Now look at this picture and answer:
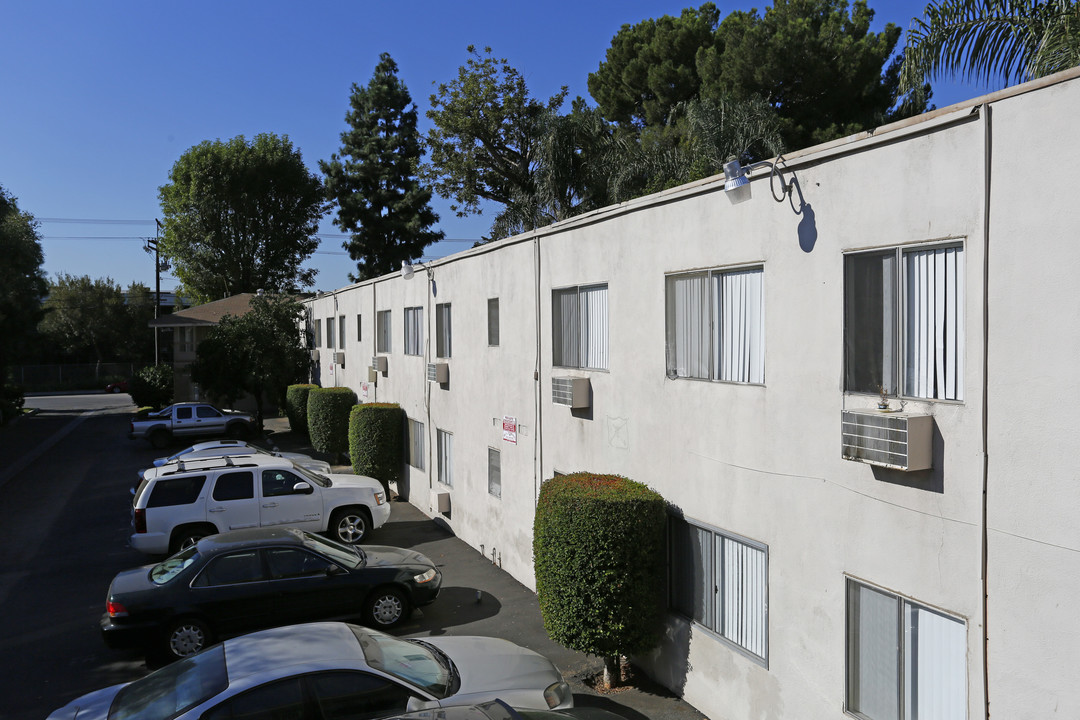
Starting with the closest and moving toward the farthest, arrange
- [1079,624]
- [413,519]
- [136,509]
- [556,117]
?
[1079,624]
[136,509]
[413,519]
[556,117]

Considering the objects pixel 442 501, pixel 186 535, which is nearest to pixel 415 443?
pixel 442 501

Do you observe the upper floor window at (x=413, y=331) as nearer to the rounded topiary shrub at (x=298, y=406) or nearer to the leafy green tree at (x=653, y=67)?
the rounded topiary shrub at (x=298, y=406)

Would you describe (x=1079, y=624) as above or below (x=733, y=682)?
above

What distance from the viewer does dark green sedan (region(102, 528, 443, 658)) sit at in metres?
9.28

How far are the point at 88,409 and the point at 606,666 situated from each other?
44101 mm

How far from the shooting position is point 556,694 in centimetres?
686

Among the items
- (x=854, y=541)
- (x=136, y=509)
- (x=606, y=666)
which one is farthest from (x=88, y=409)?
(x=854, y=541)

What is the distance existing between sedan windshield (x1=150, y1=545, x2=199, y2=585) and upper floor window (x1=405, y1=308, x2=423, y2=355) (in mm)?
8029

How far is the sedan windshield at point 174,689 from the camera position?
5.73 metres

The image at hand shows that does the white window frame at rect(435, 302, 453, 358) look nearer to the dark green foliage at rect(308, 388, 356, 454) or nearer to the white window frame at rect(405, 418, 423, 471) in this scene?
the white window frame at rect(405, 418, 423, 471)

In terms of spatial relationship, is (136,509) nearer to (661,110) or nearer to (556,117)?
(556,117)

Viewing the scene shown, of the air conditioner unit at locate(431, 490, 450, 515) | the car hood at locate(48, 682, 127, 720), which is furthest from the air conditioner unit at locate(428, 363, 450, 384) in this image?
the car hood at locate(48, 682, 127, 720)

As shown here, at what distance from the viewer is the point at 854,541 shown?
5.93 m

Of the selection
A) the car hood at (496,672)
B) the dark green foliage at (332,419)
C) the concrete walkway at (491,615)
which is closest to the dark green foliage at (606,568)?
the concrete walkway at (491,615)
